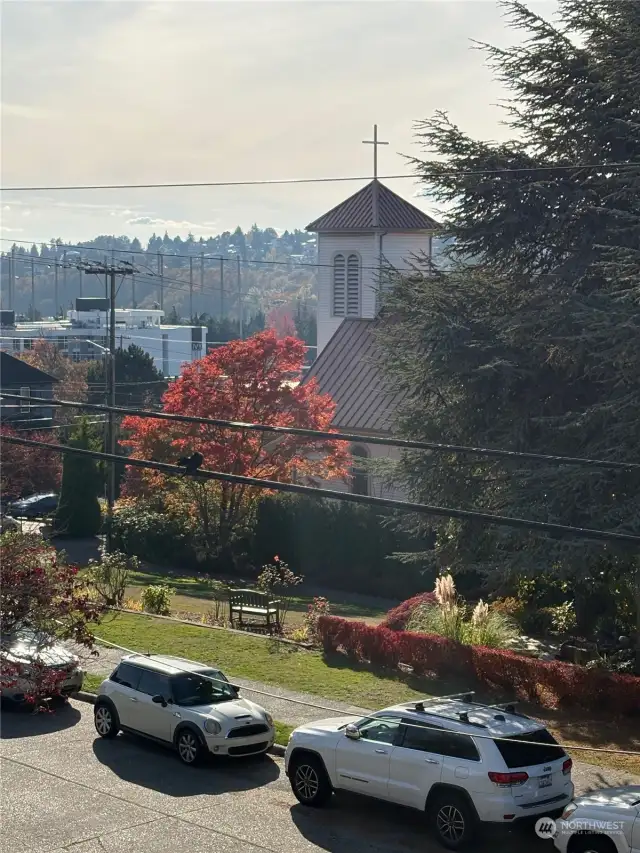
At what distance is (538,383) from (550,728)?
601 cm

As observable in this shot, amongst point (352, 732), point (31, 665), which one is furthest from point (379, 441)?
point (31, 665)

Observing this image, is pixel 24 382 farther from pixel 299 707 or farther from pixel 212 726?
pixel 212 726

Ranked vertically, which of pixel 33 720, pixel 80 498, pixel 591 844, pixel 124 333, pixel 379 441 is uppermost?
pixel 124 333

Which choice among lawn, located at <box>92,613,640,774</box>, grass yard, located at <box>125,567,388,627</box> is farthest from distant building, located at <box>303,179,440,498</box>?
lawn, located at <box>92,613,640,774</box>

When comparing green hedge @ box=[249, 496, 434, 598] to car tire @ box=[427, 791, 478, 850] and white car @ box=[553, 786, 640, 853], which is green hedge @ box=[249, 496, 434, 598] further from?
white car @ box=[553, 786, 640, 853]

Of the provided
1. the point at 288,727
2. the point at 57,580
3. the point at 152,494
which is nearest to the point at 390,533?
the point at 152,494

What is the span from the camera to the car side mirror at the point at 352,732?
46.8ft

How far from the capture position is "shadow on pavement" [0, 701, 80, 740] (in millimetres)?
18438

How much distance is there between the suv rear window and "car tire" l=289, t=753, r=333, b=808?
2.66m

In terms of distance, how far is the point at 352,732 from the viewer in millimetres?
14312

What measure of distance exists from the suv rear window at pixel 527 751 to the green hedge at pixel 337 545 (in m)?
17.2

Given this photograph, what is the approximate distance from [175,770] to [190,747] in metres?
0.39

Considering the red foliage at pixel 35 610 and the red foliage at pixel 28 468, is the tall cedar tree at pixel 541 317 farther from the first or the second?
the red foliage at pixel 28 468

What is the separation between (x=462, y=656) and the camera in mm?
20312
